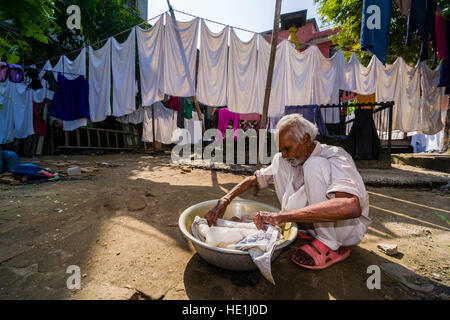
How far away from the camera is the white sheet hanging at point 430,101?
223 inches

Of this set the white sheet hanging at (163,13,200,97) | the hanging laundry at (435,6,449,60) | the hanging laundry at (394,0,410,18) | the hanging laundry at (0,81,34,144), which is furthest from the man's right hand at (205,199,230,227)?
the hanging laundry at (0,81,34,144)

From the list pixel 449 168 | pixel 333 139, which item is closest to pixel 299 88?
pixel 333 139

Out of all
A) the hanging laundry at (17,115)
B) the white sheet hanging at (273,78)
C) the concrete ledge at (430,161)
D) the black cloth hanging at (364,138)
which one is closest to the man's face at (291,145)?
the white sheet hanging at (273,78)

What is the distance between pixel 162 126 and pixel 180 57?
19.6 feet

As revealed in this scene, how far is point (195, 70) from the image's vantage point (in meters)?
4.34

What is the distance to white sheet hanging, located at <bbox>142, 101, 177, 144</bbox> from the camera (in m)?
9.59

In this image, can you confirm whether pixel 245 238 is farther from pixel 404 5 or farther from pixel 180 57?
pixel 404 5

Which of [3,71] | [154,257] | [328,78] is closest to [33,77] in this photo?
[3,71]

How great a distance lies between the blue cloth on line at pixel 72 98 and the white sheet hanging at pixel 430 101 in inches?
360

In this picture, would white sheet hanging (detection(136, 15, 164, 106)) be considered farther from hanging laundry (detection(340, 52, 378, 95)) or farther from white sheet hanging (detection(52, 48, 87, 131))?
hanging laundry (detection(340, 52, 378, 95))

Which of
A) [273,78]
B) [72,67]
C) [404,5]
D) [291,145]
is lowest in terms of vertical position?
[291,145]

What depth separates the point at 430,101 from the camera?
5.80 meters
